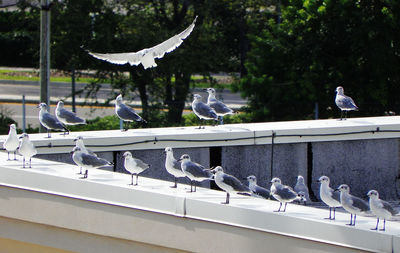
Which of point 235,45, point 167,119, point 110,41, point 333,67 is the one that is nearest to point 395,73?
point 333,67

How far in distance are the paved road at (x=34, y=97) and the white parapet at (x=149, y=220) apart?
595 inches

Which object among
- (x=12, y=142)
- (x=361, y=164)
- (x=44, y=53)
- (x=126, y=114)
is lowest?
(x=361, y=164)

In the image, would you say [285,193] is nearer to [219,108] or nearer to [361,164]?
[361,164]

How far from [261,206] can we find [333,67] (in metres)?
12.1

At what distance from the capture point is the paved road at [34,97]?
A: 82.5 feet

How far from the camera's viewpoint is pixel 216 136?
8.92 metres

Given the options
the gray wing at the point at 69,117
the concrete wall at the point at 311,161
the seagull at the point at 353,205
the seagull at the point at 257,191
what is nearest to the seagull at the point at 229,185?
the seagull at the point at 257,191

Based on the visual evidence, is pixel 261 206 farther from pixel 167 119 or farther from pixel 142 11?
pixel 142 11

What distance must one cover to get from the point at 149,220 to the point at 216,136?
2.22 metres

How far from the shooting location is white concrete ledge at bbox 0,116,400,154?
884 cm

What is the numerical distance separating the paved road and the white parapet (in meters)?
15.1

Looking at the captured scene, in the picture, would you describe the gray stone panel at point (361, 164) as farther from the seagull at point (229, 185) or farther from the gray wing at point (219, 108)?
the seagull at point (229, 185)

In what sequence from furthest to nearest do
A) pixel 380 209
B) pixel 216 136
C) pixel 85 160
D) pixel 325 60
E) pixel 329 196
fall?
1. pixel 325 60
2. pixel 216 136
3. pixel 85 160
4. pixel 329 196
5. pixel 380 209

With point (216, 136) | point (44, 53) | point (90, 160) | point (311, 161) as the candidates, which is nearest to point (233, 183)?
point (90, 160)
